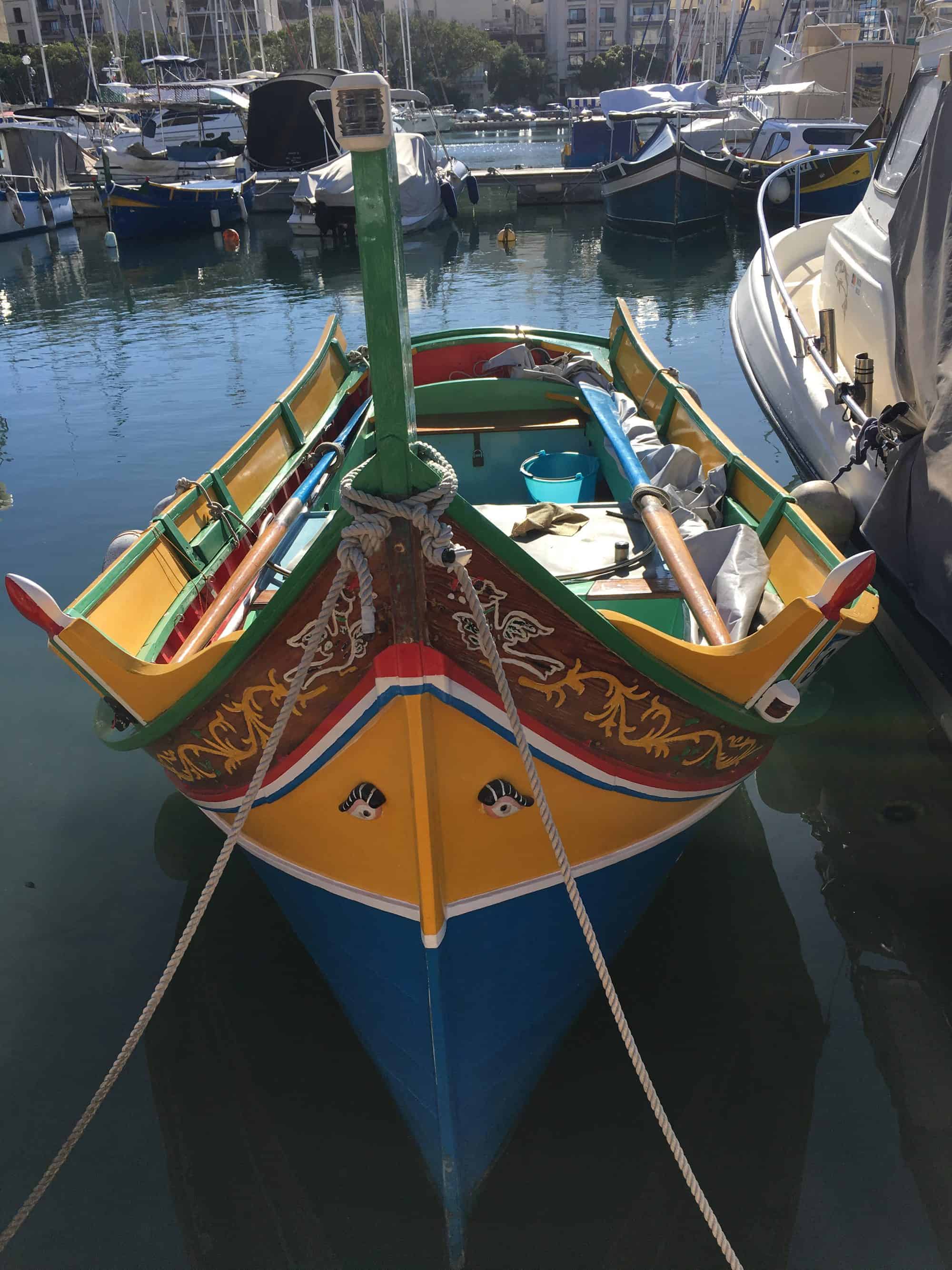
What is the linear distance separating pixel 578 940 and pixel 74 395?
11.6m

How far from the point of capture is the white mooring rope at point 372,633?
2.44 metres

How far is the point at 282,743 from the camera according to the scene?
9.52 feet

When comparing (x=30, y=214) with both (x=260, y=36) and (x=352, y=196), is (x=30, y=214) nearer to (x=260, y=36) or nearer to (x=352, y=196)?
(x=352, y=196)

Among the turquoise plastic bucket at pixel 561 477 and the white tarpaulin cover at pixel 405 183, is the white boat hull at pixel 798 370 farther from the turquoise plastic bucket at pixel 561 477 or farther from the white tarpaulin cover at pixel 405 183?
the white tarpaulin cover at pixel 405 183

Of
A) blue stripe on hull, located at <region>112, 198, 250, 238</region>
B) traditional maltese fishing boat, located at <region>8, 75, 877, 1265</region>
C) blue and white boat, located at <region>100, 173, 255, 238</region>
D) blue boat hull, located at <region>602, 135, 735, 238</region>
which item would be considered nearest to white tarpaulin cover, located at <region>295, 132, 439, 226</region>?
blue and white boat, located at <region>100, 173, 255, 238</region>

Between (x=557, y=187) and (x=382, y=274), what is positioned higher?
(x=557, y=187)

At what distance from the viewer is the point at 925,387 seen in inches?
208

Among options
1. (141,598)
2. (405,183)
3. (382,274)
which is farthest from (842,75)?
(382,274)

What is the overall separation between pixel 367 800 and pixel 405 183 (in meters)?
25.1

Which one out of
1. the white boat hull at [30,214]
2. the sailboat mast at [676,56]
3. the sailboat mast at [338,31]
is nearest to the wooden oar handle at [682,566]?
the white boat hull at [30,214]

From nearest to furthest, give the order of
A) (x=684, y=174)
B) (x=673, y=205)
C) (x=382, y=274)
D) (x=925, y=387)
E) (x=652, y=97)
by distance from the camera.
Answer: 1. (x=382, y=274)
2. (x=925, y=387)
3. (x=684, y=174)
4. (x=673, y=205)
5. (x=652, y=97)

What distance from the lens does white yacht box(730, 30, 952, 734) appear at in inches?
196

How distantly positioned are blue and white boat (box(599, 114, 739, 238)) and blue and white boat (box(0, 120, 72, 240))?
1571 centimetres

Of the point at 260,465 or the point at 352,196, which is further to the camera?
the point at 352,196
